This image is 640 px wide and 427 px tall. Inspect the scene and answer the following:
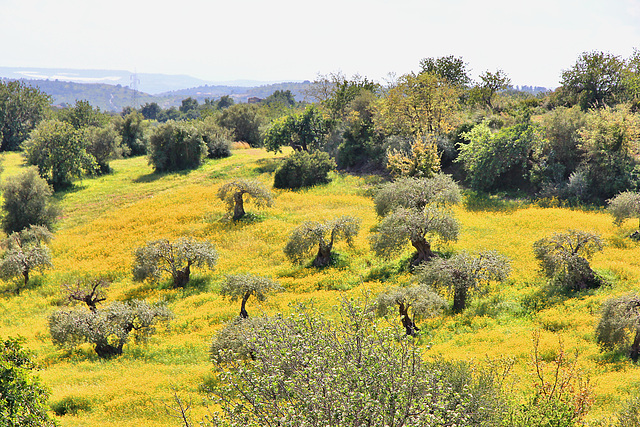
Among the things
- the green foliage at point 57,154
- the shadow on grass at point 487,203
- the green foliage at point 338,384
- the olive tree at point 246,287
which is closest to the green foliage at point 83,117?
the green foliage at point 57,154

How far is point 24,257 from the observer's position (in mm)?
31609

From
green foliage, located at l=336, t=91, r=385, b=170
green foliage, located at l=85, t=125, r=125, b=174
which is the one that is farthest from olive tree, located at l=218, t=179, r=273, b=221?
green foliage, located at l=85, t=125, r=125, b=174

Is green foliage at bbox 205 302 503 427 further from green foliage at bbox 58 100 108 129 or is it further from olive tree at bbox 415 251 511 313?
green foliage at bbox 58 100 108 129

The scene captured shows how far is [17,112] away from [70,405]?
97981mm

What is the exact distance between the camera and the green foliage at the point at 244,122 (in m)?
87.1

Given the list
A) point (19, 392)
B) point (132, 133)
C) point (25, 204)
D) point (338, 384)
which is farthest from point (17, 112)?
point (338, 384)

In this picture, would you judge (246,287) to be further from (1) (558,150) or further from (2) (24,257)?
(1) (558,150)

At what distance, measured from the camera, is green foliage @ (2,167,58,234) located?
135 ft

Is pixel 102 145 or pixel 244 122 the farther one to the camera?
pixel 244 122

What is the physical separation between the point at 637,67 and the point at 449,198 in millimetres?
42901

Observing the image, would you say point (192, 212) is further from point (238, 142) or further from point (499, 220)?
point (238, 142)

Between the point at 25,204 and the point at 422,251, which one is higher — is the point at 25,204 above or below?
below

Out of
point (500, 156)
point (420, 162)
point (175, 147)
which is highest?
point (500, 156)

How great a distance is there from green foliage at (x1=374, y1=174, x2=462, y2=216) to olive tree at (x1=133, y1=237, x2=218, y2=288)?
14.4 metres
